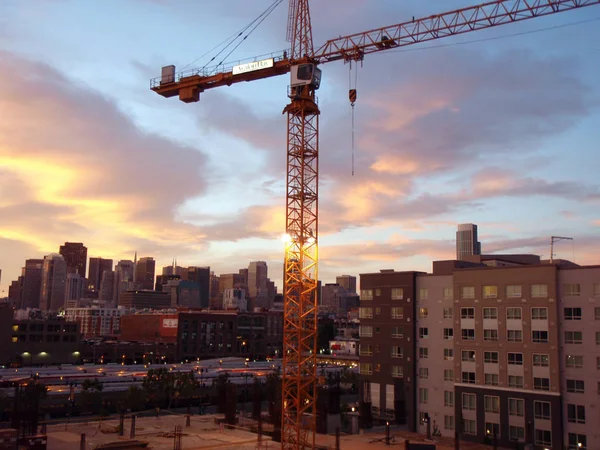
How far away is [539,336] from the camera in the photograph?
207 feet

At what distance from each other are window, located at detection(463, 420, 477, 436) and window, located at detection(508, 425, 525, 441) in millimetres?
4039

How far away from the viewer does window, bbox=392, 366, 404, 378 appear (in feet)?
249

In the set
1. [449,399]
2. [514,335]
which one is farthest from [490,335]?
[449,399]

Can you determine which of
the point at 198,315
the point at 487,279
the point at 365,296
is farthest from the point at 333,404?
the point at 198,315

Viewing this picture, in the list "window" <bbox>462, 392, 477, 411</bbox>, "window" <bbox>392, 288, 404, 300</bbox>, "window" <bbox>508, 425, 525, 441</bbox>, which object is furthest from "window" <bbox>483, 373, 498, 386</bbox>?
"window" <bbox>392, 288, 404, 300</bbox>

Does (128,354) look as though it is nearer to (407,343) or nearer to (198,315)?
(198,315)

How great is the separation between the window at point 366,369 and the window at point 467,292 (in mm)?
16580

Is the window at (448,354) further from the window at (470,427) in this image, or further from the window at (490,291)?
the window at (490,291)

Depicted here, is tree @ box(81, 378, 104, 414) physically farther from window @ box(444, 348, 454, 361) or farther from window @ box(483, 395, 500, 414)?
window @ box(483, 395, 500, 414)

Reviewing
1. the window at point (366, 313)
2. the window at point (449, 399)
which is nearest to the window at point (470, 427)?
the window at point (449, 399)

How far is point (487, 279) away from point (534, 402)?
45.0 ft

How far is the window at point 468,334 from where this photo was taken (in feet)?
226

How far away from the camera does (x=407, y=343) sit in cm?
7606

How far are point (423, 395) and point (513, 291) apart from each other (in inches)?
678
